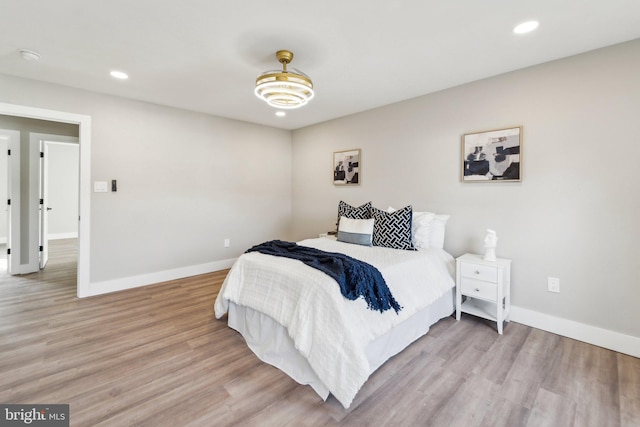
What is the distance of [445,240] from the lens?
10.7 ft

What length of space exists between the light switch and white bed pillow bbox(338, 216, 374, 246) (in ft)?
9.50

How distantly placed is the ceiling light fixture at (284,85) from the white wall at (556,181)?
178 centimetres

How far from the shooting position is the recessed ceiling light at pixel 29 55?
2.40 m

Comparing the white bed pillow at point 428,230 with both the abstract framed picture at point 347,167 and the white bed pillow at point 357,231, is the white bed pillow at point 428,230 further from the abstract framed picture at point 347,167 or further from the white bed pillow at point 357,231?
the abstract framed picture at point 347,167

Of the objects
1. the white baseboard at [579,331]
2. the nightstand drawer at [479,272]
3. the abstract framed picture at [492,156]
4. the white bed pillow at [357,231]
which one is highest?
the abstract framed picture at [492,156]

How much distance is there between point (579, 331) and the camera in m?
2.45

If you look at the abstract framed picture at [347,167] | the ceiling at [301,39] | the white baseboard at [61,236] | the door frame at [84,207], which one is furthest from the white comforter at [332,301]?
the white baseboard at [61,236]

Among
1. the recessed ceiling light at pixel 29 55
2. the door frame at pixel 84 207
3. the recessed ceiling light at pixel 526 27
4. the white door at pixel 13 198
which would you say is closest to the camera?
the recessed ceiling light at pixel 526 27

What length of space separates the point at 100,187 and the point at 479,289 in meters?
4.32

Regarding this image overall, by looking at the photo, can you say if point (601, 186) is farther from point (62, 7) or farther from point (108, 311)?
point (108, 311)

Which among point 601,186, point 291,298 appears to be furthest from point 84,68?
point 601,186

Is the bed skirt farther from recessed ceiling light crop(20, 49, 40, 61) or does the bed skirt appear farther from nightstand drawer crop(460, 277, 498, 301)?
recessed ceiling light crop(20, 49, 40, 61)

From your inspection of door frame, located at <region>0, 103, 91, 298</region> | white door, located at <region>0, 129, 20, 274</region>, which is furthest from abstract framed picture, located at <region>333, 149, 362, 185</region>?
white door, located at <region>0, 129, 20, 274</region>

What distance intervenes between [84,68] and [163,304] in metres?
2.49
